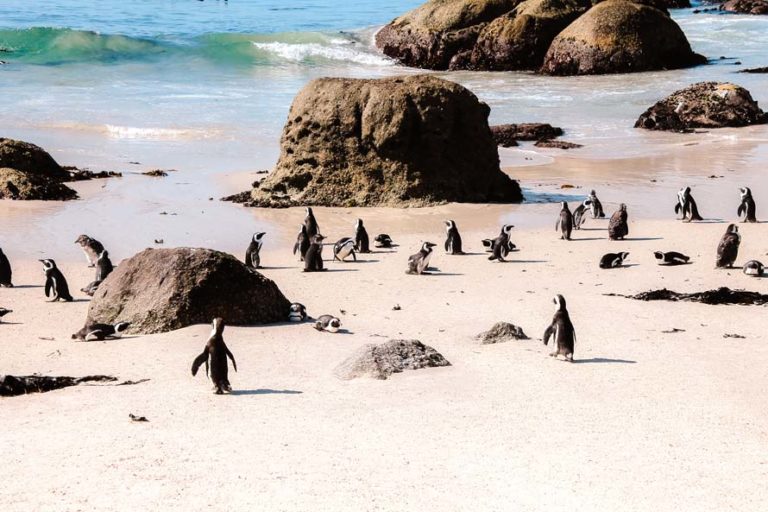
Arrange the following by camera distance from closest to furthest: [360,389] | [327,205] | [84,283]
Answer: [360,389]
[84,283]
[327,205]

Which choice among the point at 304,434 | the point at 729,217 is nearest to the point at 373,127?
the point at 729,217

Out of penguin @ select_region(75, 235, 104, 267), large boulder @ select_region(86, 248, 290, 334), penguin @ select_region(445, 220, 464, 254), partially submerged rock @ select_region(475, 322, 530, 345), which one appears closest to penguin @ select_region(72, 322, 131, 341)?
large boulder @ select_region(86, 248, 290, 334)

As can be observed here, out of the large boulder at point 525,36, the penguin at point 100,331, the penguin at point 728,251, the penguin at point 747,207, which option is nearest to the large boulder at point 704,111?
the penguin at point 747,207

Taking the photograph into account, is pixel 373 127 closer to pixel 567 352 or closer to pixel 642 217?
pixel 642 217

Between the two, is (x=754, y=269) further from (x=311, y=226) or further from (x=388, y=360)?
(x=311, y=226)

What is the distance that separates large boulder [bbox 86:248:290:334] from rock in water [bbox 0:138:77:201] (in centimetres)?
843

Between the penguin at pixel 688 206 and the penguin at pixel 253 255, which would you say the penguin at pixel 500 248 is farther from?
the penguin at pixel 688 206

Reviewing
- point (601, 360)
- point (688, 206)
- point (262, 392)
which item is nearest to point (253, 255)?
point (262, 392)

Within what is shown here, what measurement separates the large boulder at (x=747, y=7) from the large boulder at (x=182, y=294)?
177ft

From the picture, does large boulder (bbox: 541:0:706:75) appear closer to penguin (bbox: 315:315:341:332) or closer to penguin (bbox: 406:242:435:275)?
penguin (bbox: 406:242:435:275)

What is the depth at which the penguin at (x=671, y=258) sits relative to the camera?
14680mm

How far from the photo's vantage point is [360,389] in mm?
9438

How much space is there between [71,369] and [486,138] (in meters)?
11.5

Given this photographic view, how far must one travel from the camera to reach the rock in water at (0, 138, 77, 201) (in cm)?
1986
